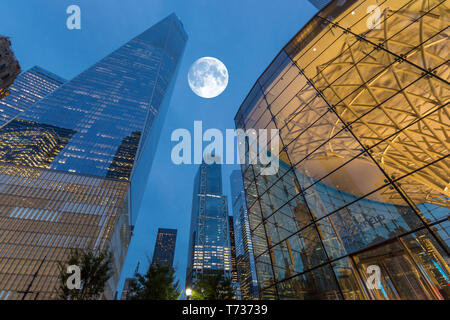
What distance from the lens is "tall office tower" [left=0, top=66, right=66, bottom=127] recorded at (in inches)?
4774

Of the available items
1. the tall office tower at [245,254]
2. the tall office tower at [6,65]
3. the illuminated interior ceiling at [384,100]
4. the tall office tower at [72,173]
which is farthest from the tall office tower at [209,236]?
the illuminated interior ceiling at [384,100]

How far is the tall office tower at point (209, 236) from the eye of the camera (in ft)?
457

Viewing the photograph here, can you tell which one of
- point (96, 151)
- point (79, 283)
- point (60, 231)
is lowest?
point (79, 283)

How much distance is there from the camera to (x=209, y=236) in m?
149

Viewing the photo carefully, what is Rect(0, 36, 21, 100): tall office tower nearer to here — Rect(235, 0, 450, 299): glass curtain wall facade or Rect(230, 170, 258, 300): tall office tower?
Rect(235, 0, 450, 299): glass curtain wall facade

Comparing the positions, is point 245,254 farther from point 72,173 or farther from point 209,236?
point 72,173

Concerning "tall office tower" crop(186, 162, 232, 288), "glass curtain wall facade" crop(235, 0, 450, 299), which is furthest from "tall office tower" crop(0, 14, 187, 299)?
"tall office tower" crop(186, 162, 232, 288)

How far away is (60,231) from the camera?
A: 47906mm

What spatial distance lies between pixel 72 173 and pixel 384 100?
7751 cm

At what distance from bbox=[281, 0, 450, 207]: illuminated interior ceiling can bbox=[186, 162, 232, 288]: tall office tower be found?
5252 inches
